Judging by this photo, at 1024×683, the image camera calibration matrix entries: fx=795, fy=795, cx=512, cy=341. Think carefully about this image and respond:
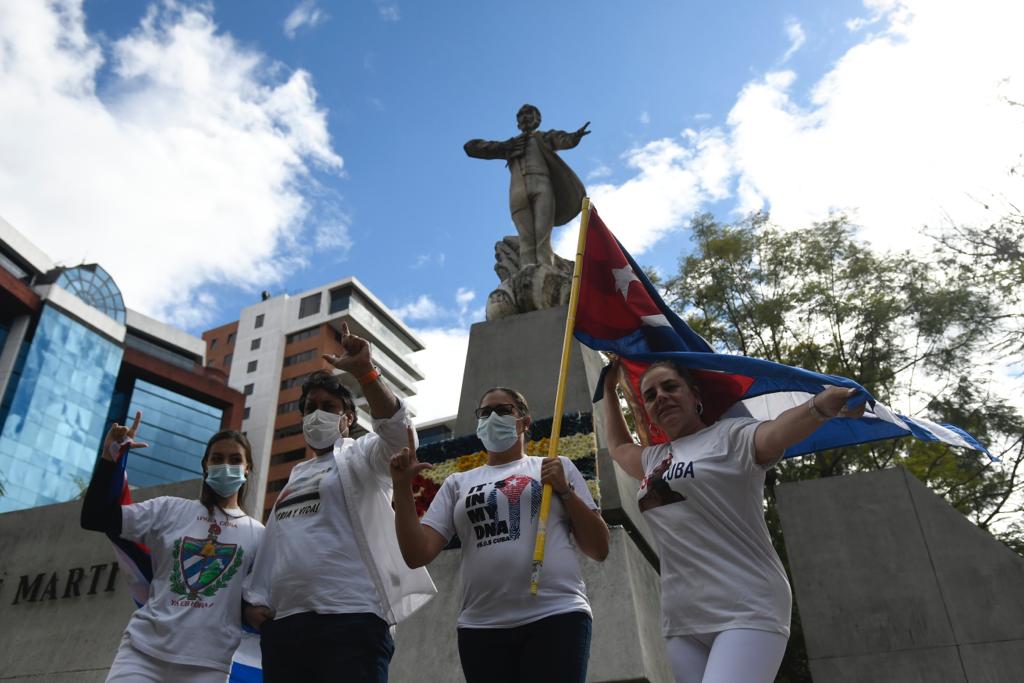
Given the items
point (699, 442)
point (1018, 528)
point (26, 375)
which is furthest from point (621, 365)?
point (26, 375)

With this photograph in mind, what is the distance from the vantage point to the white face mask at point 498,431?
3.33 metres

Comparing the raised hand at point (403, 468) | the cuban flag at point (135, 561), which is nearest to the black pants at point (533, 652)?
the raised hand at point (403, 468)

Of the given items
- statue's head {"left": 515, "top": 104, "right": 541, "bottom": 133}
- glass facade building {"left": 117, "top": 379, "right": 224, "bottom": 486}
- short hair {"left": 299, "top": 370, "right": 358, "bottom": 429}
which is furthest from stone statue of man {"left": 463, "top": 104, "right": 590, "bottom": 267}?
glass facade building {"left": 117, "top": 379, "right": 224, "bottom": 486}

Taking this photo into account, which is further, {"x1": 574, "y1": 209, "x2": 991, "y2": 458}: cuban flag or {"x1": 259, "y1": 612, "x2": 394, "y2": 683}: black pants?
{"x1": 574, "y1": 209, "x2": 991, "y2": 458}: cuban flag

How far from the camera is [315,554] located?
10.1ft

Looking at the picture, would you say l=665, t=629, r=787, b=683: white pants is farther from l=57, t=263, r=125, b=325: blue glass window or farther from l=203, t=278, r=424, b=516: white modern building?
l=203, t=278, r=424, b=516: white modern building

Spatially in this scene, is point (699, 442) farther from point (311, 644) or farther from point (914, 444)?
point (914, 444)

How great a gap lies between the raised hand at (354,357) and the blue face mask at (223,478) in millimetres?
→ 1075

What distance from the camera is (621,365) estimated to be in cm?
422

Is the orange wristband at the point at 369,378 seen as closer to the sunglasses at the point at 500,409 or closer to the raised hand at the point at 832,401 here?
the sunglasses at the point at 500,409

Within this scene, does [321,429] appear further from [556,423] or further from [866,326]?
[866,326]

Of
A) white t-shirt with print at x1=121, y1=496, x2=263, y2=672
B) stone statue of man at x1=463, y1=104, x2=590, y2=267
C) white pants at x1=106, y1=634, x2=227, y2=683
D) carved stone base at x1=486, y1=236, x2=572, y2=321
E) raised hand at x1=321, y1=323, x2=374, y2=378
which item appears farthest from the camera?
stone statue of man at x1=463, y1=104, x2=590, y2=267

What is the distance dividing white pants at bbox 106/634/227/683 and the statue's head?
7.38 meters

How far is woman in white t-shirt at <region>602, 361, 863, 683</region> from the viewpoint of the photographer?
260 centimetres
